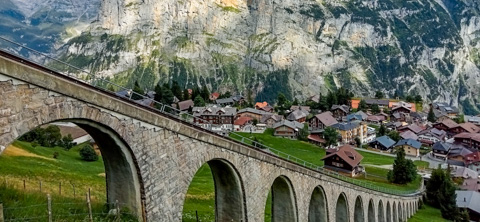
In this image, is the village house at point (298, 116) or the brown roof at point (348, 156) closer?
the brown roof at point (348, 156)

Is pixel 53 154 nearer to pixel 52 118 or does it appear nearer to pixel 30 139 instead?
pixel 30 139

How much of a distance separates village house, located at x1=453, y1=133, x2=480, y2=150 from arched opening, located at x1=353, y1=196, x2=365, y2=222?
84.2 meters

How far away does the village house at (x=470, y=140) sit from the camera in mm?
108438

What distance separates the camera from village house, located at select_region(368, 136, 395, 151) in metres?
105

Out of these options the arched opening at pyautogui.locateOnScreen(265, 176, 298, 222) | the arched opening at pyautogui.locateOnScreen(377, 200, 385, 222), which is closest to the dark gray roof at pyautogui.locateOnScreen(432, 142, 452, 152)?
the arched opening at pyautogui.locateOnScreen(377, 200, 385, 222)

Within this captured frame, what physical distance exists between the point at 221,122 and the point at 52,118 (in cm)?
9770

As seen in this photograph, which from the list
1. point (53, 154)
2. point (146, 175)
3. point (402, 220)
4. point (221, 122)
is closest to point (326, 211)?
point (146, 175)

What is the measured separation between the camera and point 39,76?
12.8 metres

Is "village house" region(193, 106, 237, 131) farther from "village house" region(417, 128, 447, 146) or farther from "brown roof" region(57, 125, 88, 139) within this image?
"village house" region(417, 128, 447, 146)

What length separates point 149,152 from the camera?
16.9 m

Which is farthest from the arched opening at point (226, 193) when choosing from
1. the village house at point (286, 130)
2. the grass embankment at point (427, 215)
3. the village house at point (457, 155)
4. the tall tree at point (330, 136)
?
the village house at point (457, 155)

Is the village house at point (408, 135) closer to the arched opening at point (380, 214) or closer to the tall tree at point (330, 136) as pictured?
the tall tree at point (330, 136)

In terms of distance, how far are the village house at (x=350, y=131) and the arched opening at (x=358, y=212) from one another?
6753cm

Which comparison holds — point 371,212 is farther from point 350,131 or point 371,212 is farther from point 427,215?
point 350,131
